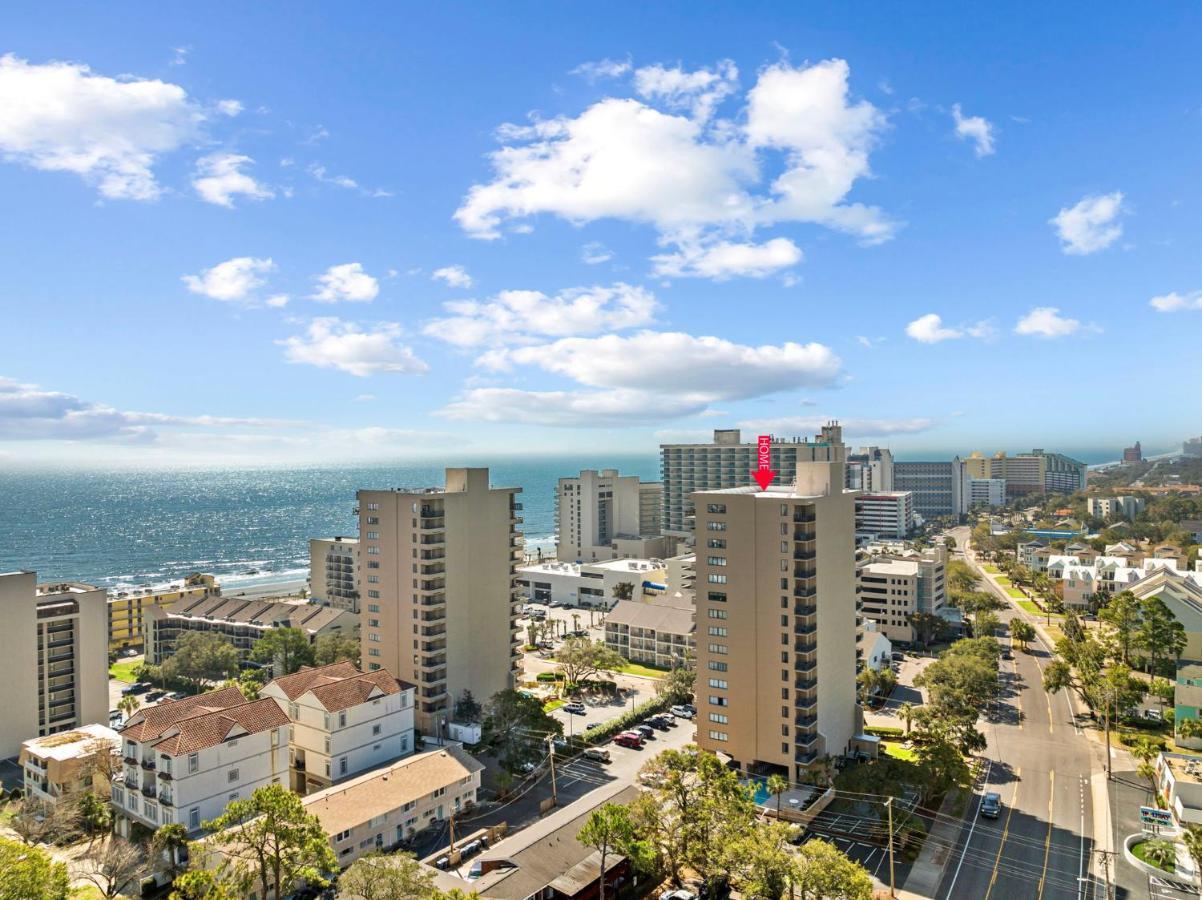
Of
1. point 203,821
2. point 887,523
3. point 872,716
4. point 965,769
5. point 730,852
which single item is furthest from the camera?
point 887,523

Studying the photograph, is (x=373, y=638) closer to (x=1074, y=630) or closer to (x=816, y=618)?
(x=816, y=618)

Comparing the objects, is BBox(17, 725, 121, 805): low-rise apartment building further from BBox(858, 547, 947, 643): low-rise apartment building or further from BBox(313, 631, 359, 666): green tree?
BBox(858, 547, 947, 643): low-rise apartment building

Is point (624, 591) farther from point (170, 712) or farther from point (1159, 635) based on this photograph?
point (170, 712)

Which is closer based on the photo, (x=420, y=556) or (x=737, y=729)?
(x=737, y=729)

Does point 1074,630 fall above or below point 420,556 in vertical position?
below

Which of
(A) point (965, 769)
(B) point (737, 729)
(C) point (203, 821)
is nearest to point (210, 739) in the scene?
(C) point (203, 821)

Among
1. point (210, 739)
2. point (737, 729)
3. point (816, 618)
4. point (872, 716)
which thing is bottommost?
point (872, 716)

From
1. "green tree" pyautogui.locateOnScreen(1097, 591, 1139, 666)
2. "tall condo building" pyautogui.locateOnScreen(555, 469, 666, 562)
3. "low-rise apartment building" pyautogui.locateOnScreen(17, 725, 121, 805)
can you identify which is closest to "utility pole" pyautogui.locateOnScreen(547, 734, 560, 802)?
"low-rise apartment building" pyautogui.locateOnScreen(17, 725, 121, 805)
